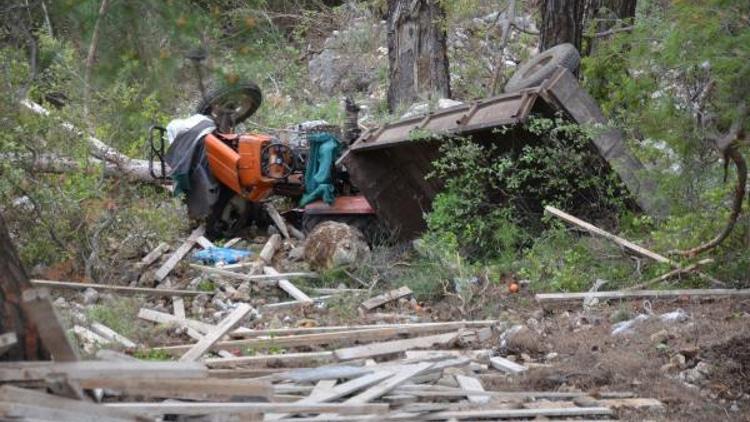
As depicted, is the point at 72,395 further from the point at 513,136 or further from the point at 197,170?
the point at 197,170

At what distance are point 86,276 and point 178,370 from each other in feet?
18.4

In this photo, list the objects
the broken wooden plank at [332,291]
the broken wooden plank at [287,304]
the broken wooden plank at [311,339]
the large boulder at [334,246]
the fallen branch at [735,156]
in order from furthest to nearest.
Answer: the large boulder at [334,246] → the broken wooden plank at [332,291] → the broken wooden plank at [287,304] → the broken wooden plank at [311,339] → the fallen branch at [735,156]

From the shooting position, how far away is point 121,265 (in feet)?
36.5

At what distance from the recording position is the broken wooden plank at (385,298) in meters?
9.84

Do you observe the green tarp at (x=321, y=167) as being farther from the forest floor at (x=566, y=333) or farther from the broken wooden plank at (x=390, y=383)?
the broken wooden plank at (x=390, y=383)

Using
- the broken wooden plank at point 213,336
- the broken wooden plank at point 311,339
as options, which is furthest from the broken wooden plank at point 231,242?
the broken wooden plank at point 311,339

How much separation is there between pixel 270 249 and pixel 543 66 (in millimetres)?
3590

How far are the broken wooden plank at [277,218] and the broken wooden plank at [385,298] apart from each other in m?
2.59

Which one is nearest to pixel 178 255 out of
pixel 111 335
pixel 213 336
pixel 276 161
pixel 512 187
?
pixel 276 161

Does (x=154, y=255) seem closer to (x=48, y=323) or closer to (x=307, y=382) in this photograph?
(x=307, y=382)

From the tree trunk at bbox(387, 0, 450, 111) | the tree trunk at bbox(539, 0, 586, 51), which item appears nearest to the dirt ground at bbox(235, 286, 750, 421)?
the tree trunk at bbox(539, 0, 586, 51)

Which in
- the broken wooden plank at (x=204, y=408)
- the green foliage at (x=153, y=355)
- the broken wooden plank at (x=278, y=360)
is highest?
the broken wooden plank at (x=204, y=408)

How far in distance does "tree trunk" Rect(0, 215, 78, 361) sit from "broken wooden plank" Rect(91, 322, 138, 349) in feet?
7.88

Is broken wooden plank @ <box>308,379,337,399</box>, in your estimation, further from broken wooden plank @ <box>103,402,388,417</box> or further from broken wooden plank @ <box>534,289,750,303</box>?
broken wooden plank @ <box>534,289,750,303</box>
